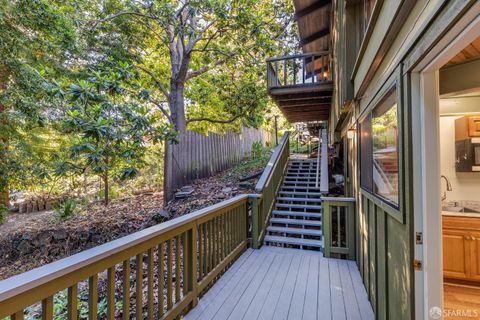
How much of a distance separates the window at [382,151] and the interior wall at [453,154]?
1556 millimetres

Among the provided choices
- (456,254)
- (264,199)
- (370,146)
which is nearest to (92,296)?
(370,146)

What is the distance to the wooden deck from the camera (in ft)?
8.39

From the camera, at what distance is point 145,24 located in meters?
6.43

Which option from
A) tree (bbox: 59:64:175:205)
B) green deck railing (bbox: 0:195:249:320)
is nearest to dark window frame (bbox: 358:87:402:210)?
green deck railing (bbox: 0:195:249:320)

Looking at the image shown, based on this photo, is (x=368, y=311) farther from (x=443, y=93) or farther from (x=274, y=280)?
(x=443, y=93)

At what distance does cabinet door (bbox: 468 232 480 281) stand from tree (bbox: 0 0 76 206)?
600cm

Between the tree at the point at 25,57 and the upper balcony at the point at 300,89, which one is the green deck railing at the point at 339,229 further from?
the tree at the point at 25,57

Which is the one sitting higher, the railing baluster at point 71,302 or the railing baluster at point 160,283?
the railing baluster at point 71,302

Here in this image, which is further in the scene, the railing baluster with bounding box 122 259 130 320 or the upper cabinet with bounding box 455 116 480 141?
the upper cabinet with bounding box 455 116 480 141

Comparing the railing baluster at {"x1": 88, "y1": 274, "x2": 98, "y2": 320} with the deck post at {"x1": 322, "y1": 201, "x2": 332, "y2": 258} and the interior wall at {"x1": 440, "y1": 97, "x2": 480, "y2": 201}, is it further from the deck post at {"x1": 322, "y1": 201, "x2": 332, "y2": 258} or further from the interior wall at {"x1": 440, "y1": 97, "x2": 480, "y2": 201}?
the interior wall at {"x1": 440, "y1": 97, "x2": 480, "y2": 201}

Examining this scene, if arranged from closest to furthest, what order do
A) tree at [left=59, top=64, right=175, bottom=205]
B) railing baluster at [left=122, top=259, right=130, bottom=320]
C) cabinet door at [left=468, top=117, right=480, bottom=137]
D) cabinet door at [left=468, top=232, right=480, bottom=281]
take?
railing baluster at [left=122, top=259, right=130, bottom=320] → tree at [left=59, top=64, right=175, bottom=205] → cabinet door at [left=468, top=232, right=480, bottom=281] → cabinet door at [left=468, top=117, right=480, bottom=137]

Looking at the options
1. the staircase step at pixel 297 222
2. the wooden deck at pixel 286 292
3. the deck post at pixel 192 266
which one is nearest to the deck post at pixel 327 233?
the wooden deck at pixel 286 292

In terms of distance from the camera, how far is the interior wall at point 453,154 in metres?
3.38

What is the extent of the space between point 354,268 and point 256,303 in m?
1.71
